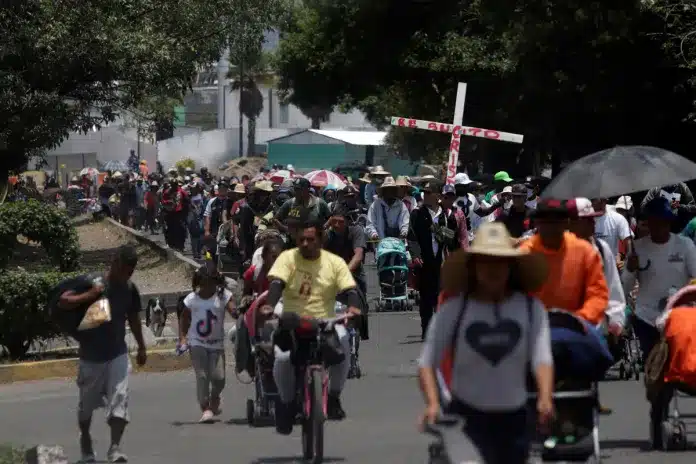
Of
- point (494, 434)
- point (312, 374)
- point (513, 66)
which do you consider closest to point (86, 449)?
point (312, 374)

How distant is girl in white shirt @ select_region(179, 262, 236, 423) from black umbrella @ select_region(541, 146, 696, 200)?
292 centimetres

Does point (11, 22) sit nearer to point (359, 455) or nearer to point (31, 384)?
point (31, 384)

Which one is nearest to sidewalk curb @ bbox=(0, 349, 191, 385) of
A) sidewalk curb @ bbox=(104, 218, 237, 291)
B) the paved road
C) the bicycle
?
the paved road

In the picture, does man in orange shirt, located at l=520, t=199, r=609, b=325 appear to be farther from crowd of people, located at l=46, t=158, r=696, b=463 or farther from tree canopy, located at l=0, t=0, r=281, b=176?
tree canopy, located at l=0, t=0, r=281, b=176

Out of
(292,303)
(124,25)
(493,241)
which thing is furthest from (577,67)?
(493,241)

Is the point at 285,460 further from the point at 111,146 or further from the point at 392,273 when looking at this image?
the point at 111,146

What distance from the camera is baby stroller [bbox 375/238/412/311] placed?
20.8 m

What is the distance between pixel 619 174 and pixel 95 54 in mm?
17293

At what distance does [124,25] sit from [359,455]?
1877 cm

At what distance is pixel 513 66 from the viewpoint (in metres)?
35.7

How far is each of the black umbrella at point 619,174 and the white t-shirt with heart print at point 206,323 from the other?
295 centimetres

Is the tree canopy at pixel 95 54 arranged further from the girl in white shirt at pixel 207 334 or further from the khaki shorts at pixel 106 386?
the khaki shorts at pixel 106 386

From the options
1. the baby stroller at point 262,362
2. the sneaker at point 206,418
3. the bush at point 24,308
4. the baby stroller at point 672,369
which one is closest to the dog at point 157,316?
the bush at point 24,308

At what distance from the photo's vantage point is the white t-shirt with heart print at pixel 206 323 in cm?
1254
